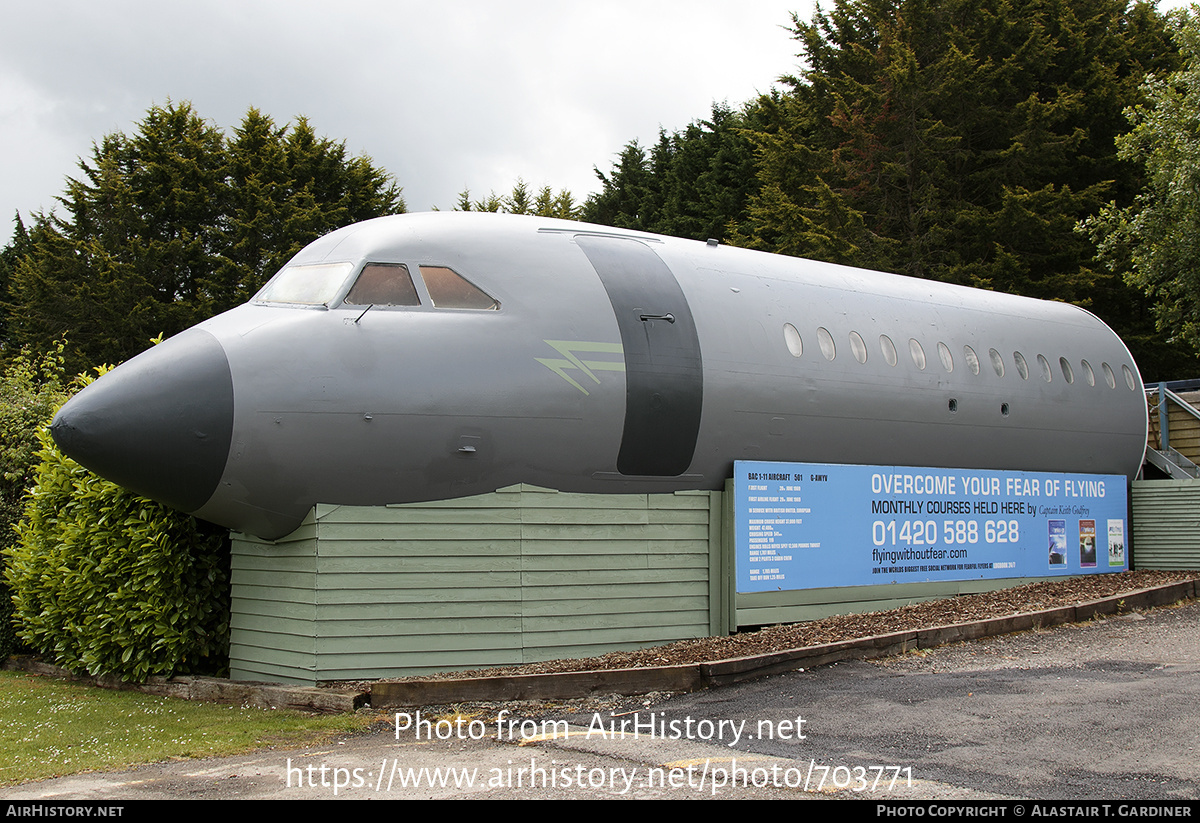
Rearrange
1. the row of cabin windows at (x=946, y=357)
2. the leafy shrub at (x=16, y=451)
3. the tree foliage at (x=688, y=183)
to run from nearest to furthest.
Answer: the row of cabin windows at (x=946, y=357)
the leafy shrub at (x=16, y=451)
the tree foliage at (x=688, y=183)

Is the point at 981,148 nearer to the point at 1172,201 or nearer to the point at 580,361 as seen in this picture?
the point at 1172,201

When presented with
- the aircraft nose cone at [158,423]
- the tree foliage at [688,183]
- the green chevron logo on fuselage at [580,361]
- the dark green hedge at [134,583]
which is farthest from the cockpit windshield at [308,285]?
the tree foliage at [688,183]

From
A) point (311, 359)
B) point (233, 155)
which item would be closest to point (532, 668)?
point (311, 359)

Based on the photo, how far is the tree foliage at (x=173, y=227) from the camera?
1353 inches

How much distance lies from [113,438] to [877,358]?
8779 millimetres

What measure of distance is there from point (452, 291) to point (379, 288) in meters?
0.71

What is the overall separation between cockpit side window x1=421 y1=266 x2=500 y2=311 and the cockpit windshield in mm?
787

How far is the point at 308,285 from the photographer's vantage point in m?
10.4

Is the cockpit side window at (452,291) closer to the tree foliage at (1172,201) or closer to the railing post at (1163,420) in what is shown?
the railing post at (1163,420)

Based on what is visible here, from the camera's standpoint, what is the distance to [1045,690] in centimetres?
906

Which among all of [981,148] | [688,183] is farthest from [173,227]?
[981,148]

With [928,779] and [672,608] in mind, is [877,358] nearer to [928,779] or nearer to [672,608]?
[672,608]

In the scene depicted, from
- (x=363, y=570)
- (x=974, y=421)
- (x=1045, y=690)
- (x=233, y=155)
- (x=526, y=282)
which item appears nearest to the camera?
(x=1045, y=690)

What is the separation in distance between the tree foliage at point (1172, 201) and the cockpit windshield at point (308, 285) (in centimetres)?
1664
